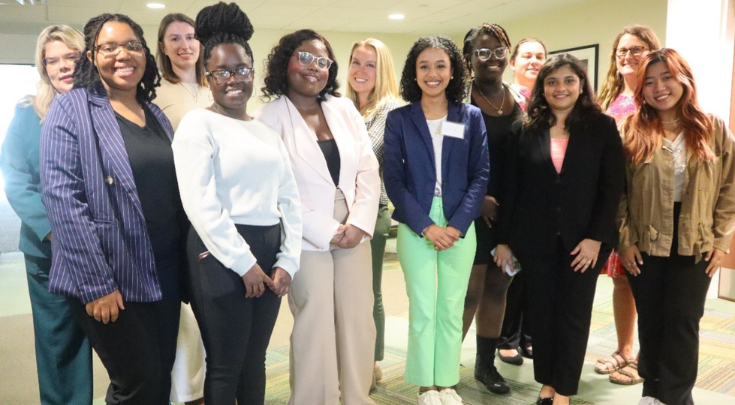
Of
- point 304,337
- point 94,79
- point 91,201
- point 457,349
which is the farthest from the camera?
point 457,349

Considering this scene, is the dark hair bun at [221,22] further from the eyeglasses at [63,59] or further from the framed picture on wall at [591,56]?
the framed picture on wall at [591,56]

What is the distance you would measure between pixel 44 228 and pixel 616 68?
9.72ft

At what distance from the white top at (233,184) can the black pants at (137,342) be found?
26cm

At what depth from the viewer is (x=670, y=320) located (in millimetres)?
2469

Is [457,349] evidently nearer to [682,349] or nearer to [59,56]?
[682,349]

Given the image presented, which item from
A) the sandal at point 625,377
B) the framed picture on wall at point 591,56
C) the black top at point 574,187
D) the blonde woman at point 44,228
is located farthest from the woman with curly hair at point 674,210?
the framed picture on wall at point 591,56

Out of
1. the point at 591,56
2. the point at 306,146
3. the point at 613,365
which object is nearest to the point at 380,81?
the point at 306,146

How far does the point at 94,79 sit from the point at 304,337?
1.21m

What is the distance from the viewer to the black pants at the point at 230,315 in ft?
6.19

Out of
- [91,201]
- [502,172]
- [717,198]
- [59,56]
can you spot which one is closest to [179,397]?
[91,201]

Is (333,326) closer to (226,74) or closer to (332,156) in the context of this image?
(332,156)

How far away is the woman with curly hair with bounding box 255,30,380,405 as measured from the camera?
228cm

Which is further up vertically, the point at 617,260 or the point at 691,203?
the point at 691,203

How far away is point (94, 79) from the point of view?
1.92 meters
